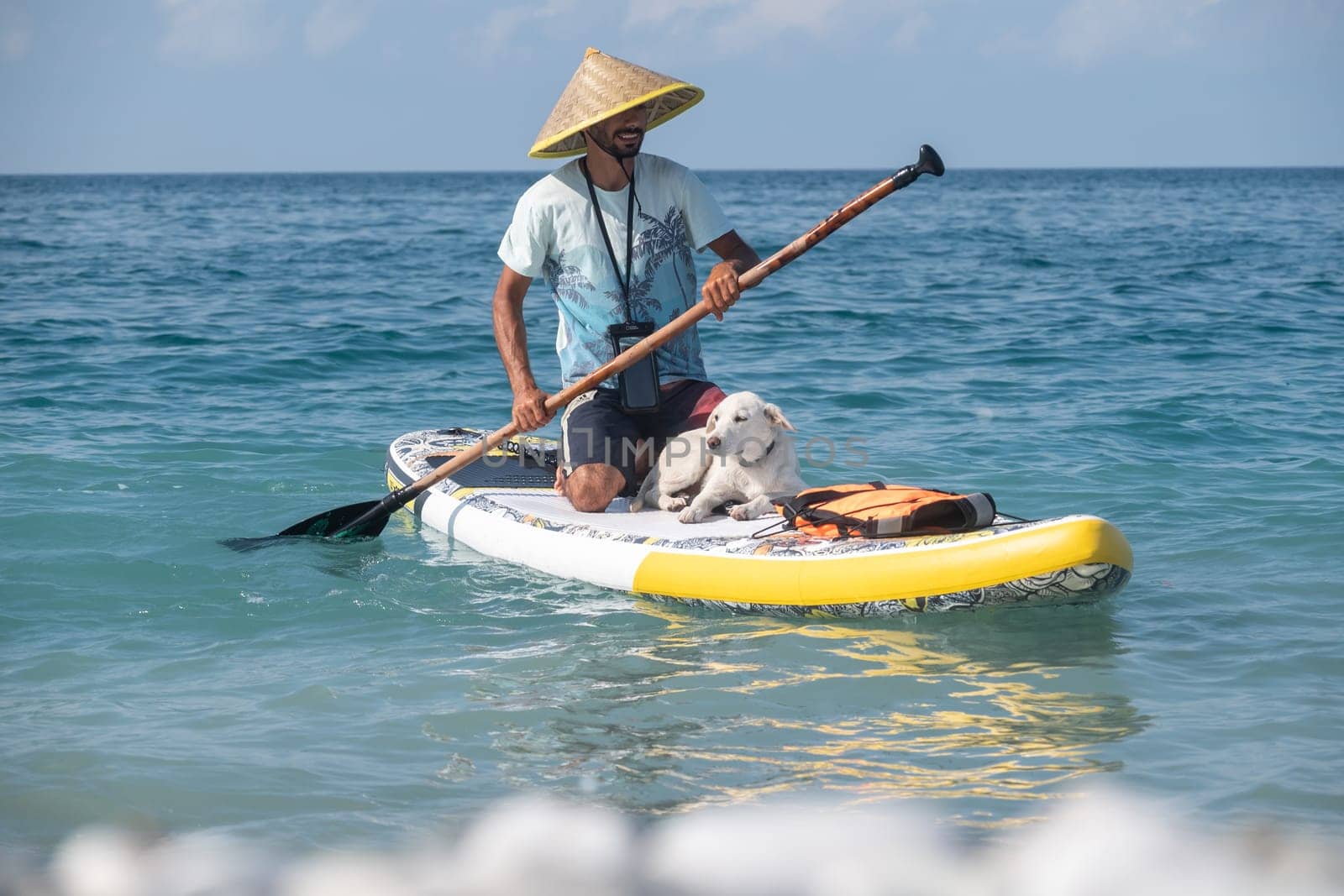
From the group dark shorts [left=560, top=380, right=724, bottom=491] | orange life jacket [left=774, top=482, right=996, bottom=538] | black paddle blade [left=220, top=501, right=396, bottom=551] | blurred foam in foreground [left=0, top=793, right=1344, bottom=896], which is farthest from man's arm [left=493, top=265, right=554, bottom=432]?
blurred foam in foreground [left=0, top=793, right=1344, bottom=896]

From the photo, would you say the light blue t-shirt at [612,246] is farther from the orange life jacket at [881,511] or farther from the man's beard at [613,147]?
the orange life jacket at [881,511]

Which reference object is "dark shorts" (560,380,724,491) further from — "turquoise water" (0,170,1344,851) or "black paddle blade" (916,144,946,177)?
"black paddle blade" (916,144,946,177)

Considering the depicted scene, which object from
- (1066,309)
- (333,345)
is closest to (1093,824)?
(333,345)

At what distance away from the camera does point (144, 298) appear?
Answer: 20141 millimetres

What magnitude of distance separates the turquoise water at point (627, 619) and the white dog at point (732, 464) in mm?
703

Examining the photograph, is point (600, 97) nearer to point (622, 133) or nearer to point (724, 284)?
point (622, 133)

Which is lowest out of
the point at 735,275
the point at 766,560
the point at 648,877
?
the point at 648,877

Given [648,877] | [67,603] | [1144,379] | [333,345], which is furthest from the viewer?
[333,345]

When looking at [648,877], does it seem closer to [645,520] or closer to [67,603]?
[645,520]

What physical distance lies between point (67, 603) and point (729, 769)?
12.2 ft

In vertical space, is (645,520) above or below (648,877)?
above

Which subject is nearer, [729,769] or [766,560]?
[729,769]

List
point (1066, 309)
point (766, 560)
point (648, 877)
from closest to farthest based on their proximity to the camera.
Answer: point (648, 877)
point (766, 560)
point (1066, 309)

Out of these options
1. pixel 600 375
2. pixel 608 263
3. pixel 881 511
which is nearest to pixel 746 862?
pixel 881 511
